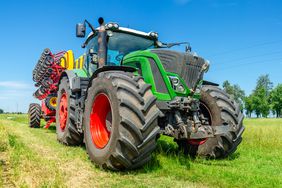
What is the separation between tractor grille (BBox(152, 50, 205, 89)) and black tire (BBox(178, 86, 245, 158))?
0.86 metres

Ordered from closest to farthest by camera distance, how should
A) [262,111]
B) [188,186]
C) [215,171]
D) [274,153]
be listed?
[188,186]
[215,171]
[274,153]
[262,111]

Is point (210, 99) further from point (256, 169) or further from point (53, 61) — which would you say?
point (53, 61)

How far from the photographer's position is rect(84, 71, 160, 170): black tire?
4371 mm

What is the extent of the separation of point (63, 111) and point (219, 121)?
441 cm

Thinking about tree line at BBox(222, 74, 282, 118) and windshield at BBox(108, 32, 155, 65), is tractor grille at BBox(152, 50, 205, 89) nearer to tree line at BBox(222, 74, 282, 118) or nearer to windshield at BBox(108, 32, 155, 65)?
windshield at BBox(108, 32, 155, 65)

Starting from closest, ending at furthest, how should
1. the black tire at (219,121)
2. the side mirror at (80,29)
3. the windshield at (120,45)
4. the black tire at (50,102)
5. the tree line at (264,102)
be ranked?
the black tire at (219,121), the side mirror at (80,29), the windshield at (120,45), the black tire at (50,102), the tree line at (264,102)

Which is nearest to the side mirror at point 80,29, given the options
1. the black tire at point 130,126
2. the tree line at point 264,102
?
the black tire at point 130,126

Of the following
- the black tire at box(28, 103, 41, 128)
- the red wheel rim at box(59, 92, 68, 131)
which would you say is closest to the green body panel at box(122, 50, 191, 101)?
the red wheel rim at box(59, 92, 68, 131)

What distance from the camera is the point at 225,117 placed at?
20.1ft

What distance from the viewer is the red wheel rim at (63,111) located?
8.22 meters

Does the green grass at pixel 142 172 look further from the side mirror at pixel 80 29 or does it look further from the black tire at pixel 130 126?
the side mirror at pixel 80 29

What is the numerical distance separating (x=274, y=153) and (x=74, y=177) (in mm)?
4752

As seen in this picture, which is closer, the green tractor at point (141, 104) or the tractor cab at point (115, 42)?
the green tractor at point (141, 104)

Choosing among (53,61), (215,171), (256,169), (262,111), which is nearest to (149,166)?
(215,171)
